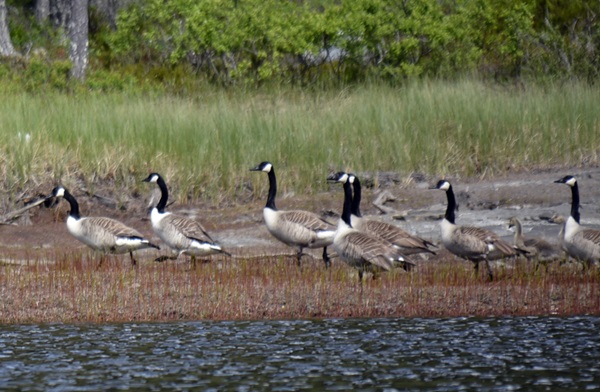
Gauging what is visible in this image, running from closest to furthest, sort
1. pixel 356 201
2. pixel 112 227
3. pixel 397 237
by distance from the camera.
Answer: pixel 397 237 → pixel 112 227 → pixel 356 201

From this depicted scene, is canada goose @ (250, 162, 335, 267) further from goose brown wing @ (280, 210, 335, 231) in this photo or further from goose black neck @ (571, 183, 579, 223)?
goose black neck @ (571, 183, 579, 223)

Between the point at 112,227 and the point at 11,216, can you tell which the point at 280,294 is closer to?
the point at 112,227

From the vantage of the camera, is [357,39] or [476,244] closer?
[476,244]

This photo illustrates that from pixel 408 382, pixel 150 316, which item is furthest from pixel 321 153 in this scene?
pixel 408 382

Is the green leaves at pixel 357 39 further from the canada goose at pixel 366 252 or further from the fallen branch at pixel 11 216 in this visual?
the canada goose at pixel 366 252

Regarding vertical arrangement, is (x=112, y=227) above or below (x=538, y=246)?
above

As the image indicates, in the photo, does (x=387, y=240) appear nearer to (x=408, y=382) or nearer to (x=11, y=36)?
(x=408, y=382)

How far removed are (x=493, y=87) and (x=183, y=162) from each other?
8.34 m

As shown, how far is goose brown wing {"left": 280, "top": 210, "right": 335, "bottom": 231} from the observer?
14.3 metres

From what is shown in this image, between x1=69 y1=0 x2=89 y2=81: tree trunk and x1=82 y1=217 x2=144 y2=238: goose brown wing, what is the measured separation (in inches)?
573

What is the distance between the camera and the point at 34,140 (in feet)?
61.4

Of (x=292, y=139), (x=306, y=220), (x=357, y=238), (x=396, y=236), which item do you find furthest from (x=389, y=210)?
(x=357, y=238)

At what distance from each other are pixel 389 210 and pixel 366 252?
486cm

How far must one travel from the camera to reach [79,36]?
28984 millimetres
